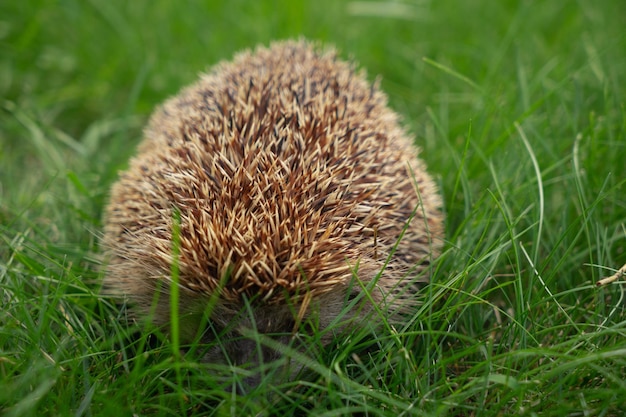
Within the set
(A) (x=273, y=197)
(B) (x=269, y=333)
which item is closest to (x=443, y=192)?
(A) (x=273, y=197)

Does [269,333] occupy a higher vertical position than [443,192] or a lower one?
lower

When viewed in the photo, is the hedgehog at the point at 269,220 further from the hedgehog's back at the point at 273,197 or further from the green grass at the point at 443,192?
the green grass at the point at 443,192

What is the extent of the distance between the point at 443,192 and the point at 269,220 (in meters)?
1.73

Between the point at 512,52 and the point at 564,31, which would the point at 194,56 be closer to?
the point at 512,52

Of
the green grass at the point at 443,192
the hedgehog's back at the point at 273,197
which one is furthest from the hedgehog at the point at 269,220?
the green grass at the point at 443,192

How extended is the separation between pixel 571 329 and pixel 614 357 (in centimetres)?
50

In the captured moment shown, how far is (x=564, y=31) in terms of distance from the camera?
575 centimetres

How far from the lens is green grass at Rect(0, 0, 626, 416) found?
8.45 ft

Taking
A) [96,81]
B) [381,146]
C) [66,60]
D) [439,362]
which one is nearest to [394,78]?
[381,146]

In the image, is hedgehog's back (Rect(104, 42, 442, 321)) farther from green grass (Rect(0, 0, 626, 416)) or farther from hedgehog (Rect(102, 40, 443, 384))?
green grass (Rect(0, 0, 626, 416))

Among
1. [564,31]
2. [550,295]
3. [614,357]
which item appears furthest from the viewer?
[564,31]

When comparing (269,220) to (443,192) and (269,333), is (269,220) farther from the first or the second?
(443,192)

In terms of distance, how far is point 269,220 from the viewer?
102 inches

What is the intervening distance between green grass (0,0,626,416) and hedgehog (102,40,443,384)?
0.17 m
